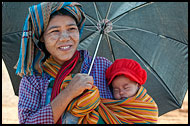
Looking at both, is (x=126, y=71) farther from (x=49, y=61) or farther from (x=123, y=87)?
(x=49, y=61)

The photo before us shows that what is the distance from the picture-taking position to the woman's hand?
2.27 metres

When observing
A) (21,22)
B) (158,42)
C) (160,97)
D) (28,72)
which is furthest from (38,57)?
(160,97)

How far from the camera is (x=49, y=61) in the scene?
8.82 feet

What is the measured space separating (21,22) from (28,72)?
96 cm

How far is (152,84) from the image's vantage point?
11.5 feet

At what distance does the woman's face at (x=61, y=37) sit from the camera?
2504 millimetres

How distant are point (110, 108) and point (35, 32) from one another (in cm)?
101

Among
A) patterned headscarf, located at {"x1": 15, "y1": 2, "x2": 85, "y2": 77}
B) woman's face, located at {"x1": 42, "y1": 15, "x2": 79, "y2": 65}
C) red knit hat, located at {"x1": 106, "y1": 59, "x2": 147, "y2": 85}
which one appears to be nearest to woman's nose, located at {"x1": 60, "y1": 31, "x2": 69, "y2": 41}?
woman's face, located at {"x1": 42, "y1": 15, "x2": 79, "y2": 65}

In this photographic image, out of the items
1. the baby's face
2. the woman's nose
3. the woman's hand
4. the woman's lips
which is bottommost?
the baby's face

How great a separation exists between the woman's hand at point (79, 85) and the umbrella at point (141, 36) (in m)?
0.89

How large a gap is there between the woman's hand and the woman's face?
0.33m

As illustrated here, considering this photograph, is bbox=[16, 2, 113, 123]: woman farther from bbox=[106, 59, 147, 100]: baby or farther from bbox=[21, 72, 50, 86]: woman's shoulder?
bbox=[106, 59, 147, 100]: baby

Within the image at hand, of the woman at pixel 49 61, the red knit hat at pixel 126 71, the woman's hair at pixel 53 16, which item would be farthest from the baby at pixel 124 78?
the woman's hair at pixel 53 16

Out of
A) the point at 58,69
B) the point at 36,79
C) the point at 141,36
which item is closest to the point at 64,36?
the point at 58,69
